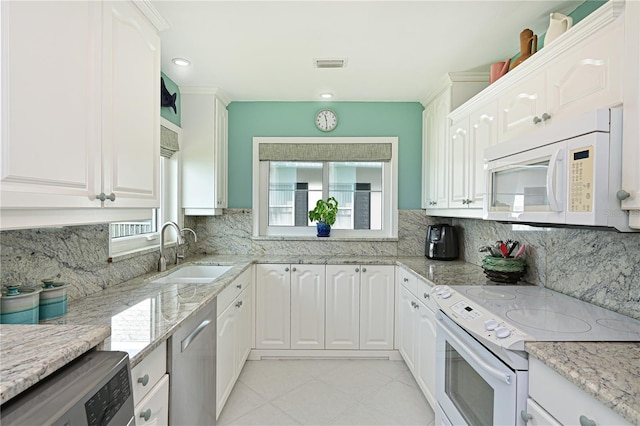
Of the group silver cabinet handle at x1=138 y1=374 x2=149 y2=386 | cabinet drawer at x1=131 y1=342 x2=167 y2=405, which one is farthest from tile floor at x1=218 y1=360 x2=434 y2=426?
silver cabinet handle at x1=138 y1=374 x2=149 y2=386

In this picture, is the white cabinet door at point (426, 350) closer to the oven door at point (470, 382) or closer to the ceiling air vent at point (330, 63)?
the oven door at point (470, 382)

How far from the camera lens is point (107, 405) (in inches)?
32.6

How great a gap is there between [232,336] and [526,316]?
1820mm

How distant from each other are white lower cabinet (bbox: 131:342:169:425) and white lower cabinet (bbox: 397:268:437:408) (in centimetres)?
155

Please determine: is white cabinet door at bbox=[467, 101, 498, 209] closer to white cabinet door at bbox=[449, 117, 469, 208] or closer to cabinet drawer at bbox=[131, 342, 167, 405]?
white cabinet door at bbox=[449, 117, 469, 208]

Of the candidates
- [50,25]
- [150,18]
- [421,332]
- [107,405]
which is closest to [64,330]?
[107,405]

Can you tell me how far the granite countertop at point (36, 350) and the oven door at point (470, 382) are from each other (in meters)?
1.34

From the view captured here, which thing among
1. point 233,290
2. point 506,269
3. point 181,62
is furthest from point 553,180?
point 181,62

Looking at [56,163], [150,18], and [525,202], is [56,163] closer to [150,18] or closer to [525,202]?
[150,18]

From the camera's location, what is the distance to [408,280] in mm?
2732

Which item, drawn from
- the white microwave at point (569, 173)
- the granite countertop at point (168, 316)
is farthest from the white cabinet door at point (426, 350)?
the white microwave at point (569, 173)

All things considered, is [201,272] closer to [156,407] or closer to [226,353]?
[226,353]

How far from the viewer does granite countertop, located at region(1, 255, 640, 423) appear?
3.09 feet

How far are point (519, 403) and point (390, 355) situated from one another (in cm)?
194
